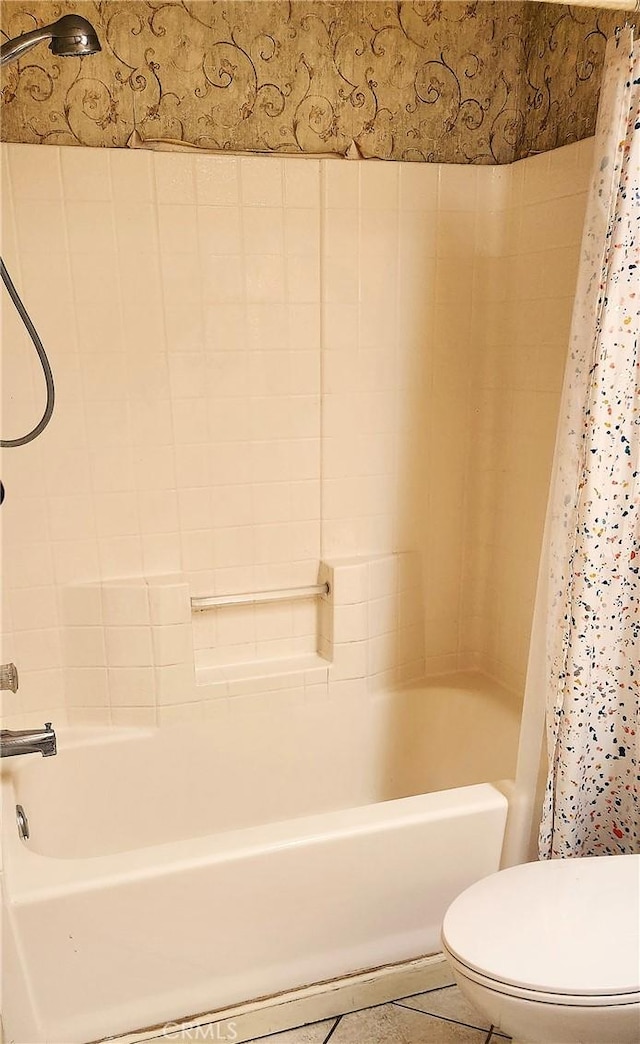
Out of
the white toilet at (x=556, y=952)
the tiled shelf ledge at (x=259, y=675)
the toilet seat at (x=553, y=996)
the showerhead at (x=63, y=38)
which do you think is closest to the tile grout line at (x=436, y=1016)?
the white toilet at (x=556, y=952)

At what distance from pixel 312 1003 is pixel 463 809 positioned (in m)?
0.52

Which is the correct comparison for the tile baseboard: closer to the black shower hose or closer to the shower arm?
the black shower hose

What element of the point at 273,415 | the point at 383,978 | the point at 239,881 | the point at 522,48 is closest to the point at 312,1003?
the point at 383,978

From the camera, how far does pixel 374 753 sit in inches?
86.2

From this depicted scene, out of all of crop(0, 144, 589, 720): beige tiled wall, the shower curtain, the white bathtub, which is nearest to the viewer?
the shower curtain

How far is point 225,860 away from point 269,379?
1145 mm

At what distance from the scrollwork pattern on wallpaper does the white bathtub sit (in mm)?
1488

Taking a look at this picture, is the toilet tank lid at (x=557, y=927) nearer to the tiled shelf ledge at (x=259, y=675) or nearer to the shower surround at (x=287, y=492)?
the shower surround at (x=287, y=492)

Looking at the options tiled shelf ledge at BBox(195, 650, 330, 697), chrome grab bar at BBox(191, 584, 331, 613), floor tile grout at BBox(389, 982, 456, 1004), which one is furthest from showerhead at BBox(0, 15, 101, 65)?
floor tile grout at BBox(389, 982, 456, 1004)

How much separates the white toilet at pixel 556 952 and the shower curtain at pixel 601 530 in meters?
0.23

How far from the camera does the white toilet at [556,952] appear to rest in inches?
46.2

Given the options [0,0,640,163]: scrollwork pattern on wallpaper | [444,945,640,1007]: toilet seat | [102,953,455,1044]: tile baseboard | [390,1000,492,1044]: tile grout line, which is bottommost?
[390,1000,492,1044]: tile grout line

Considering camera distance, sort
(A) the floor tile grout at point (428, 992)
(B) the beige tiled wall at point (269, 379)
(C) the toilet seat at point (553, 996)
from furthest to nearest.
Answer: (B) the beige tiled wall at point (269, 379), (A) the floor tile grout at point (428, 992), (C) the toilet seat at point (553, 996)

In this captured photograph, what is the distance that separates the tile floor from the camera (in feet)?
5.16
